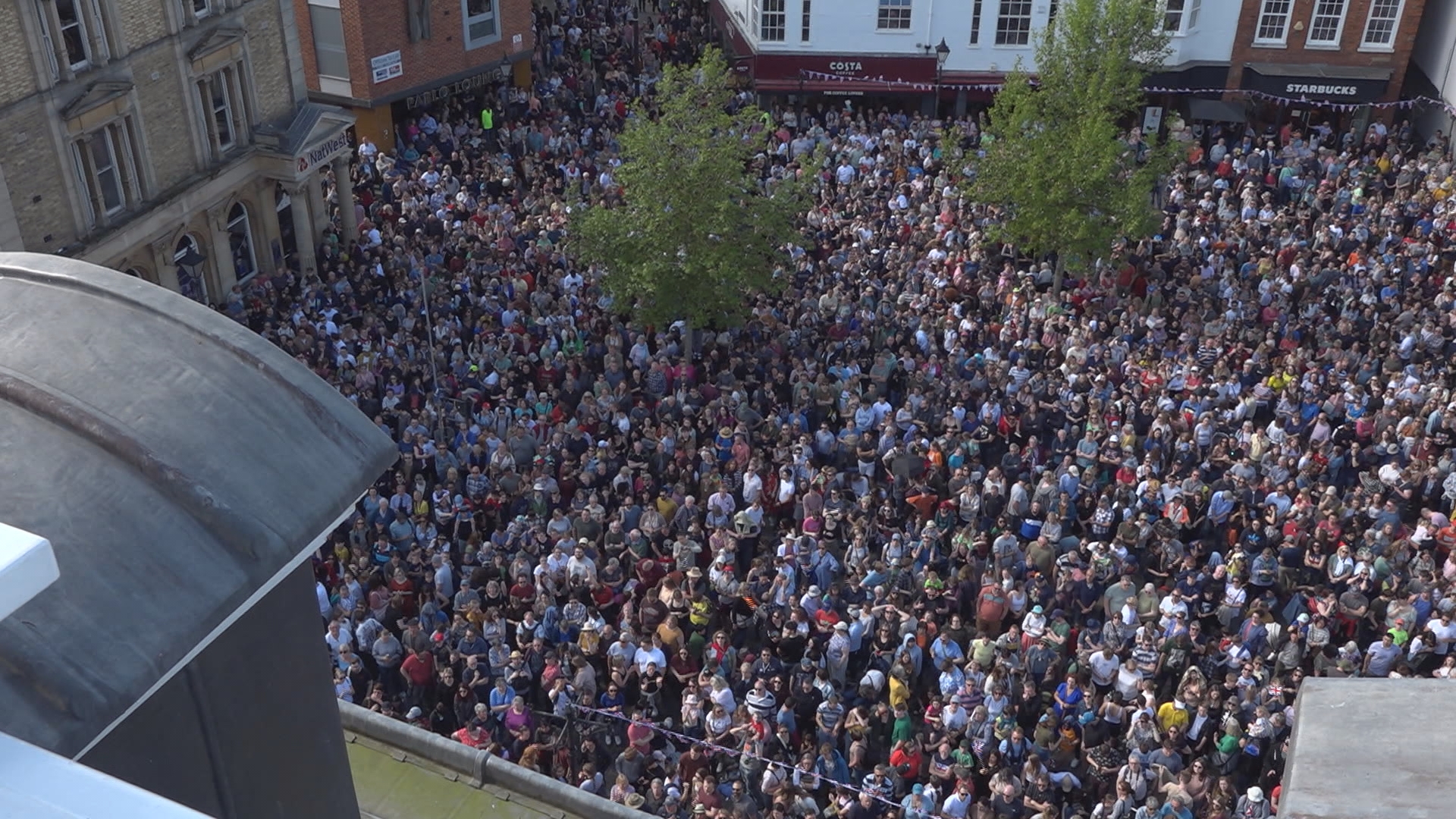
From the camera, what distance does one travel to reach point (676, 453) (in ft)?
64.8

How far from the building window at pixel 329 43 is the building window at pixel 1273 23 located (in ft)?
80.1

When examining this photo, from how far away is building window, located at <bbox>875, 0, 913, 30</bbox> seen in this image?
124ft

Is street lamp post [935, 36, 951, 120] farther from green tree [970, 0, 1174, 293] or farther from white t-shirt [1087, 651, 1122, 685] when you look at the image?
white t-shirt [1087, 651, 1122, 685]

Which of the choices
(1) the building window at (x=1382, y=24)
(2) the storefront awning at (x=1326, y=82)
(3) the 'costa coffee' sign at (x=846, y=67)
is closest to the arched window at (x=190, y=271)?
(3) the 'costa coffee' sign at (x=846, y=67)

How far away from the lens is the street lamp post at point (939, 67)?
36.0 m

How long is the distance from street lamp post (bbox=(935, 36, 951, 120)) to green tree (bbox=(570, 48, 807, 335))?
43.8ft

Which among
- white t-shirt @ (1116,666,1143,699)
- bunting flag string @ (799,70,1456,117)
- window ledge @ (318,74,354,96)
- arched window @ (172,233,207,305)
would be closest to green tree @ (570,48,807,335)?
arched window @ (172,233,207,305)

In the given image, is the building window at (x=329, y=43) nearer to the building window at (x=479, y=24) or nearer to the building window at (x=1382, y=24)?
the building window at (x=479, y=24)

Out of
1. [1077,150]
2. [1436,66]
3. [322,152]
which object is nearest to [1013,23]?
[1436,66]

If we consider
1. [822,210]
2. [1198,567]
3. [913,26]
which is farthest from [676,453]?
[913,26]

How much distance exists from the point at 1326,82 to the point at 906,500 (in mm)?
24552

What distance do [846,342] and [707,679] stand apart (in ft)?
29.3

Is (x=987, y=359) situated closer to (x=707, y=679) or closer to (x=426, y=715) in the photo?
(x=707, y=679)

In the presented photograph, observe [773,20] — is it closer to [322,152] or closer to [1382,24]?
[322,152]
